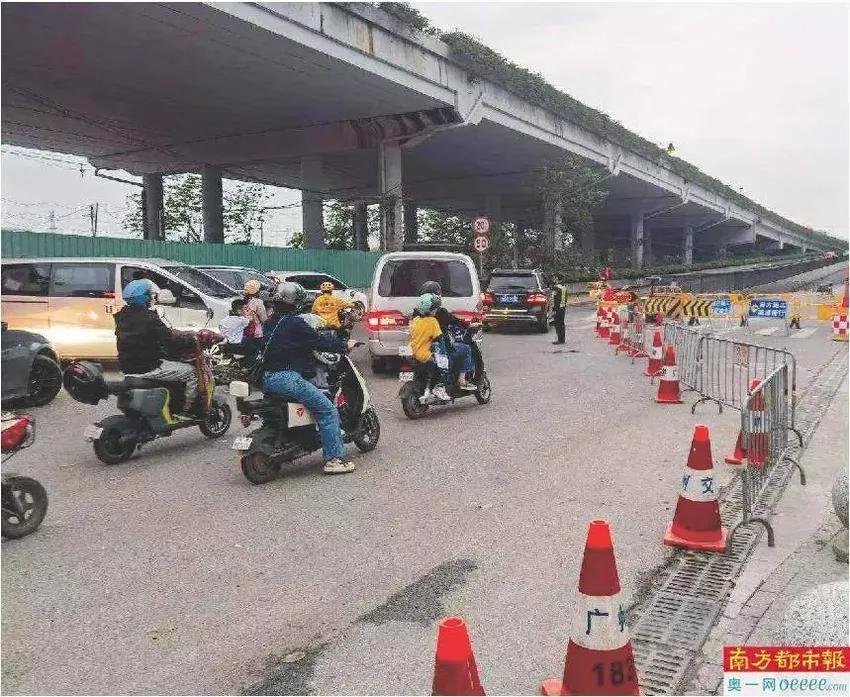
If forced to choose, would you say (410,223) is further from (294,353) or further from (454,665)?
(454,665)

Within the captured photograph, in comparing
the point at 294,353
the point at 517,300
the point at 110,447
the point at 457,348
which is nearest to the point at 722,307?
the point at 517,300

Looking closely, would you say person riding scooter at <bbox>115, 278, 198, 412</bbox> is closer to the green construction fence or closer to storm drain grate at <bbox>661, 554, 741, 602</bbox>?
storm drain grate at <bbox>661, 554, 741, 602</bbox>

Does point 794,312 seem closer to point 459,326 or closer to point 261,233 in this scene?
point 459,326

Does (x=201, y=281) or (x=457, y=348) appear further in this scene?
(x=201, y=281)

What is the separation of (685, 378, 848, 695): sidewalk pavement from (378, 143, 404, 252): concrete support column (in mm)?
22948

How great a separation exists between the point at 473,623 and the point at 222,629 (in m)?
1.22

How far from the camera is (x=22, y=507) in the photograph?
16.2 feet

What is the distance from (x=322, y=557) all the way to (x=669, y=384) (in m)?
6.42

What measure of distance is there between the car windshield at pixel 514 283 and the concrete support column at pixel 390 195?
840cm

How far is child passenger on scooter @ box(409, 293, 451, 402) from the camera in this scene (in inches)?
332

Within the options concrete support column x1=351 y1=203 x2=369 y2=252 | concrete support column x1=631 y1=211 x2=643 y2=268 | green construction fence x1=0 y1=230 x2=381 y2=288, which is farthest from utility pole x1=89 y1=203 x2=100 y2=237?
concrete support column x1=631 y1=211 x2=643 y2=268

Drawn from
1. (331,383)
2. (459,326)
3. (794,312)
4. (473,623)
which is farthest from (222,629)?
(794,312)

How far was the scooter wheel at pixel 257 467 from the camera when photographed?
239 inches

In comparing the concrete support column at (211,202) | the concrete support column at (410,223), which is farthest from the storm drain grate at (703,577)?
the concrete support column at (410,223)
